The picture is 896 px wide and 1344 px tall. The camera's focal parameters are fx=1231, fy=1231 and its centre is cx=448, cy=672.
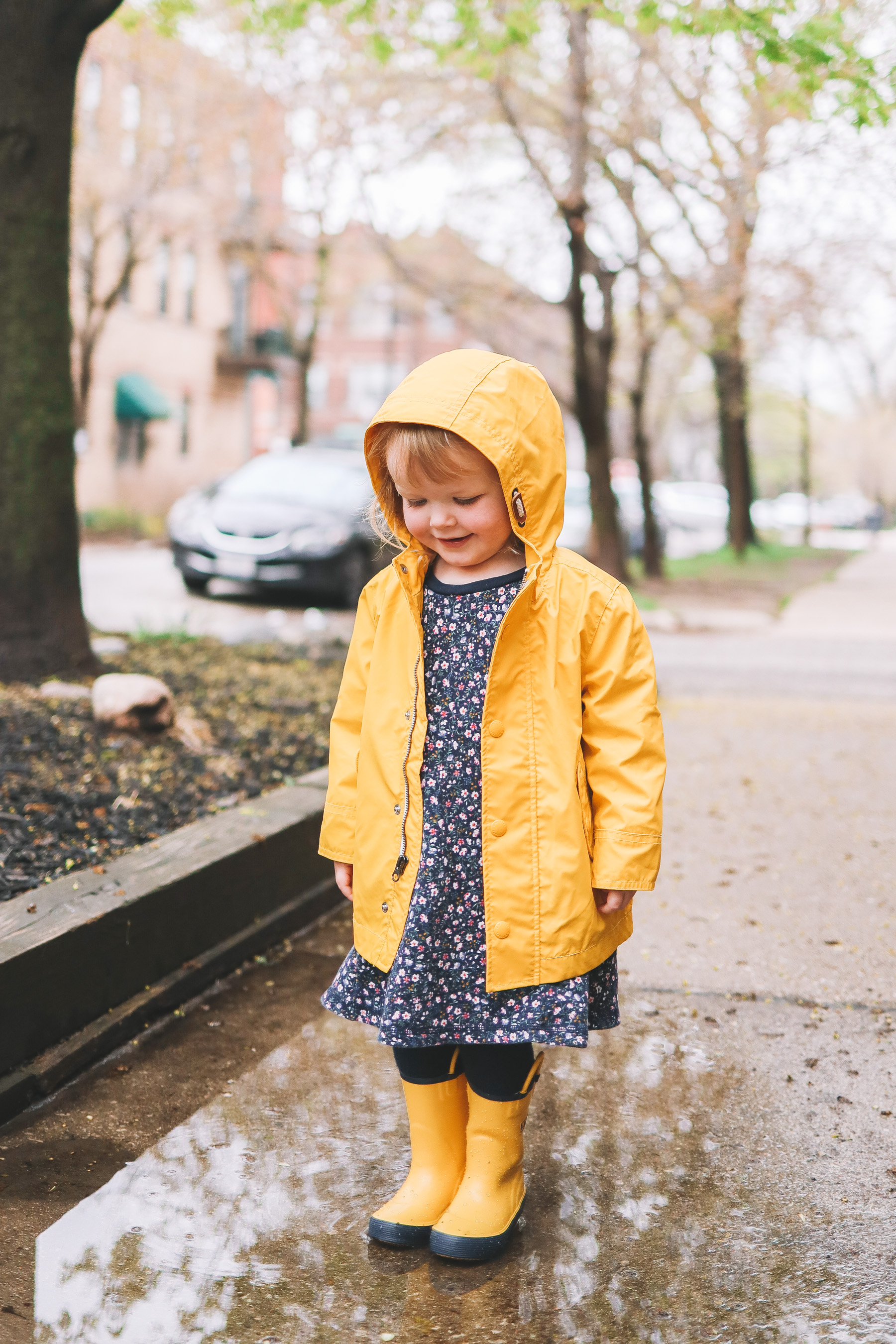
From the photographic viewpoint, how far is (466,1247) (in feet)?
7.38

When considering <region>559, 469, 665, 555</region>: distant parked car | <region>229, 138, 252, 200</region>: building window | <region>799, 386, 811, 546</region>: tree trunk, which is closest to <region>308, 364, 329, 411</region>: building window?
<region>799, 386, 811, 546</region>: tree trunk

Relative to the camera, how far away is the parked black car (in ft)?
38.1

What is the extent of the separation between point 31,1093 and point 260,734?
2573 mm

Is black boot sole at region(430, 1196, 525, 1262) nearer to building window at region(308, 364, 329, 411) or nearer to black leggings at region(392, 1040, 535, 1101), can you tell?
black leggings at region(392, 1040, 535, 1101)

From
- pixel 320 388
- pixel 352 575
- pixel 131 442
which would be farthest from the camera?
pixel 320 388

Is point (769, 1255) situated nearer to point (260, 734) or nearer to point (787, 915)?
point (787, 915)

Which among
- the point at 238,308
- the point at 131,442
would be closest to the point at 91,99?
the point at 131,442

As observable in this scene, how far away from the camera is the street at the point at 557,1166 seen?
6.87 feet

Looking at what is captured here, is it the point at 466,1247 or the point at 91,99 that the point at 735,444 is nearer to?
the point at 91,99

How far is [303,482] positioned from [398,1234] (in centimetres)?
1097

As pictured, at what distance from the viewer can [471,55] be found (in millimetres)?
9211

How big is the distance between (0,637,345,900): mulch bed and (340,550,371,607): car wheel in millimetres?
5166

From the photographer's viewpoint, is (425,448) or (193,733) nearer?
(425,448)

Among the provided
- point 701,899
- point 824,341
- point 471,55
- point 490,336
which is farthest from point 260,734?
point 824,341
